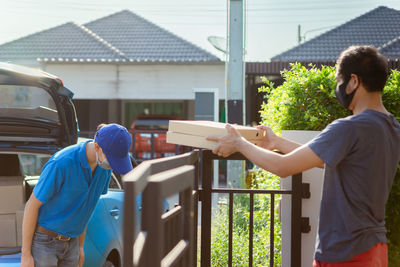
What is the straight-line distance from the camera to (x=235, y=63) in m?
8.71

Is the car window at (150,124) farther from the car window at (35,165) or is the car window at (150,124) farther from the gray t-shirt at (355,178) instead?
the gray t-shirt at (355,178)

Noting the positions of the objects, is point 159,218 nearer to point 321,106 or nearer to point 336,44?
point 321,106

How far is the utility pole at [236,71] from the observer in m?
8.59

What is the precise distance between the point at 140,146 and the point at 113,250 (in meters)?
11.9

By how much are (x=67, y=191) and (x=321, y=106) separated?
195 cm

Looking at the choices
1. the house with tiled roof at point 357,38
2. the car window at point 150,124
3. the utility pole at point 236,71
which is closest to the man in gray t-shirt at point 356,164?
the utility pole at point 236,71

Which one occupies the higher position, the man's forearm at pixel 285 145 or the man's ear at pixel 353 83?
the man's ear at pixel 353 83

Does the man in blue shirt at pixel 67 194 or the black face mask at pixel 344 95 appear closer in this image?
the black face mask at pixel 344 95

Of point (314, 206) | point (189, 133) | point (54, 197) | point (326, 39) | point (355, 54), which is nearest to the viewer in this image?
point (355, 54)

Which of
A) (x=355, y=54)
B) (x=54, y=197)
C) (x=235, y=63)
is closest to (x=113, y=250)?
(x=54, y=197)

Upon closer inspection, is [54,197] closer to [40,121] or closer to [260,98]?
[40,121]

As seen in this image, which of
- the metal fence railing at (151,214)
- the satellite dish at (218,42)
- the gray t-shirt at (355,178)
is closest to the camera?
the metal fence railing at (151,214)

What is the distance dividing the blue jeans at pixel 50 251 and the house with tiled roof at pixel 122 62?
1325 centimetres

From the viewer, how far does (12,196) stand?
14.7 ft
